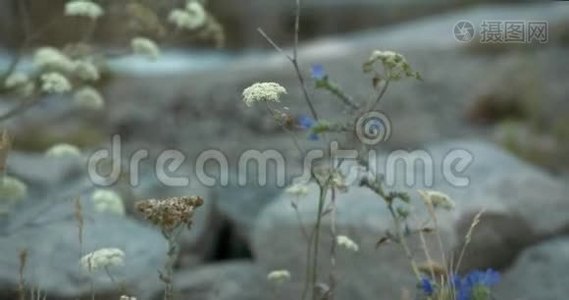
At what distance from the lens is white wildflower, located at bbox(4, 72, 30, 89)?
332cm

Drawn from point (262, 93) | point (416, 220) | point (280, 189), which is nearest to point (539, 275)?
point (416, 220)

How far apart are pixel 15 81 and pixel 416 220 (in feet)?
4.29

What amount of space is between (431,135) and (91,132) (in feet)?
6.03

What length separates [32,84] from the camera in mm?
3377

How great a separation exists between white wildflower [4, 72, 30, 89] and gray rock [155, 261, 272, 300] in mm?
792

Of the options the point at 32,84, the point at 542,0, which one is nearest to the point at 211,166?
the point at 32,84

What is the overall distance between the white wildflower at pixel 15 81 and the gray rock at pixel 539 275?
5.21ft

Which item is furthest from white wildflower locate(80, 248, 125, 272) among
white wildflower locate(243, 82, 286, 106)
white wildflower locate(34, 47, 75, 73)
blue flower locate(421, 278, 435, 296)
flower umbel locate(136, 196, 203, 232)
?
white wildflower locate(34, 47, 75, 73)

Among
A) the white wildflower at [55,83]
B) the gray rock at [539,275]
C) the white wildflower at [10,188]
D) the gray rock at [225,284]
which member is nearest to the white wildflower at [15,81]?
the white wildflower at [55,83]

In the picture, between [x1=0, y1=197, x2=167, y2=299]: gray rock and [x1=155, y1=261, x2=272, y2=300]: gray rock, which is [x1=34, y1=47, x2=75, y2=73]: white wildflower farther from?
[x1=155, y1=261, x2=272, y2=300]: gray rock

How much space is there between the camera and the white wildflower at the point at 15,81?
10.9 feet

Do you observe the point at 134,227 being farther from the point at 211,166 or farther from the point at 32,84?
the point at 211,166

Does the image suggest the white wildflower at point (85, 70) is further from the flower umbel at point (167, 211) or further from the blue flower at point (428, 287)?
the blue flower at point (428, 287)

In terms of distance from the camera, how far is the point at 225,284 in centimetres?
333
